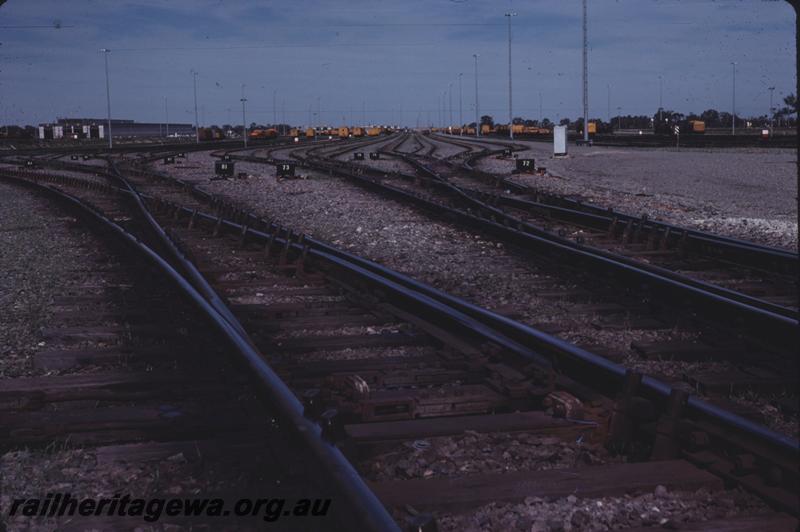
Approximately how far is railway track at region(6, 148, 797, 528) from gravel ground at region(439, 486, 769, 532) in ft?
0.14

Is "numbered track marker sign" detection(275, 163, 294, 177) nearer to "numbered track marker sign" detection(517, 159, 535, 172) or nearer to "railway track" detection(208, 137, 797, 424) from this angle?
"numbered track marker sign" detection(517, 159, 535, 172)

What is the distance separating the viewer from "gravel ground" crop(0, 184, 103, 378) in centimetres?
604

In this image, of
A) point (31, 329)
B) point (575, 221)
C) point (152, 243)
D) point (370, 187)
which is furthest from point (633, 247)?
point (370, 187)

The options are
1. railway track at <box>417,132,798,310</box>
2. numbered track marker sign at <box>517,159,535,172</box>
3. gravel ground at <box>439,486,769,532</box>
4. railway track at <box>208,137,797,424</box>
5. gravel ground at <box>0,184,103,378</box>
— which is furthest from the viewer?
numbered track marker sign at <box>517,159,535,172</box>

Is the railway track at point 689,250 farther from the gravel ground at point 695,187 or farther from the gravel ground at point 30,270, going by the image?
the gravel ground at point 30,270

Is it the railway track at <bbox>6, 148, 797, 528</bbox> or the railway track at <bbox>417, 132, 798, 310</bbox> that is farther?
the railway track at <bbox>417, 132, 798, 310</bbox>

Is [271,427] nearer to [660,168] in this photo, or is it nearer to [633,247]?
[633,247]

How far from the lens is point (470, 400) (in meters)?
4.36

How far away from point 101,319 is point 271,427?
3.46m

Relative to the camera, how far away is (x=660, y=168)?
26.6m

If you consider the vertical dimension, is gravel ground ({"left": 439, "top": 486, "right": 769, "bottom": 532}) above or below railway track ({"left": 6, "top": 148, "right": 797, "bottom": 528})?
below

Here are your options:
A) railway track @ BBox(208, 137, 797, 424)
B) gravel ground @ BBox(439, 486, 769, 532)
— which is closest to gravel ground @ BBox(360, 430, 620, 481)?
gravel ground @ BBox(439, 486, 769, 532)

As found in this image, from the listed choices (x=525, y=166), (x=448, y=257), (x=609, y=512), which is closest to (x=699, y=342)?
(x=609, y=512)

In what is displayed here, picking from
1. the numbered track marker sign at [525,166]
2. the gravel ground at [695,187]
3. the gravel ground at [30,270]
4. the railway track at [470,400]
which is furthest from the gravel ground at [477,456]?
the numbered track marker sign at [525,166]
